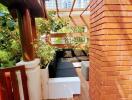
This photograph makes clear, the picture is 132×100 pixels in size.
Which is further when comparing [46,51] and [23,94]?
[46,51]

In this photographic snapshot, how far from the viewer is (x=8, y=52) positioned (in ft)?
17.0

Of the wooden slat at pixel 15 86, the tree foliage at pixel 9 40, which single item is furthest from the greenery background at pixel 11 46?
the wooden slat at pixel 15 86

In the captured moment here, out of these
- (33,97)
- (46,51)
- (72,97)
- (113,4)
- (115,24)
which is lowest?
(72,97)

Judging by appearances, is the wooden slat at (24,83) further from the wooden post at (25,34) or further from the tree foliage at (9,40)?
the tree foliage at (9,40)

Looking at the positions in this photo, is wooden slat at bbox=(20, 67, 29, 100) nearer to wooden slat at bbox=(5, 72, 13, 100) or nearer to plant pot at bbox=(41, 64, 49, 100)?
wooden slat at bbox=(5, 72, 13, 100)

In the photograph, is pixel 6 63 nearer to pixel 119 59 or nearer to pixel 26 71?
pixel 26 71

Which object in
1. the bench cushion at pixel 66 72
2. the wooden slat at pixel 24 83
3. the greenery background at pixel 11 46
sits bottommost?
the bench cushion at pixel 66 72

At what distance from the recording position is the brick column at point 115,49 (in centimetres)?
219

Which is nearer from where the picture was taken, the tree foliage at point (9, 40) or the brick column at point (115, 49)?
the brick column at point (115, 49)

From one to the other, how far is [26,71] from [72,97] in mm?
1539

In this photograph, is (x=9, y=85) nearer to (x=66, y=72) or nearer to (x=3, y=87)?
(x=3, y=87)

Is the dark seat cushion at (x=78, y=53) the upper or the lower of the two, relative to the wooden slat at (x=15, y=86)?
lower

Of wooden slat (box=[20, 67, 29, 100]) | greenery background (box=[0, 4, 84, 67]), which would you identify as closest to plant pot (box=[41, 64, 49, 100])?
greenery background (box=[0, 4, 84, 67])

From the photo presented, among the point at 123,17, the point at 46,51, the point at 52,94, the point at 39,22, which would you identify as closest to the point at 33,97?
the point at 52,94
